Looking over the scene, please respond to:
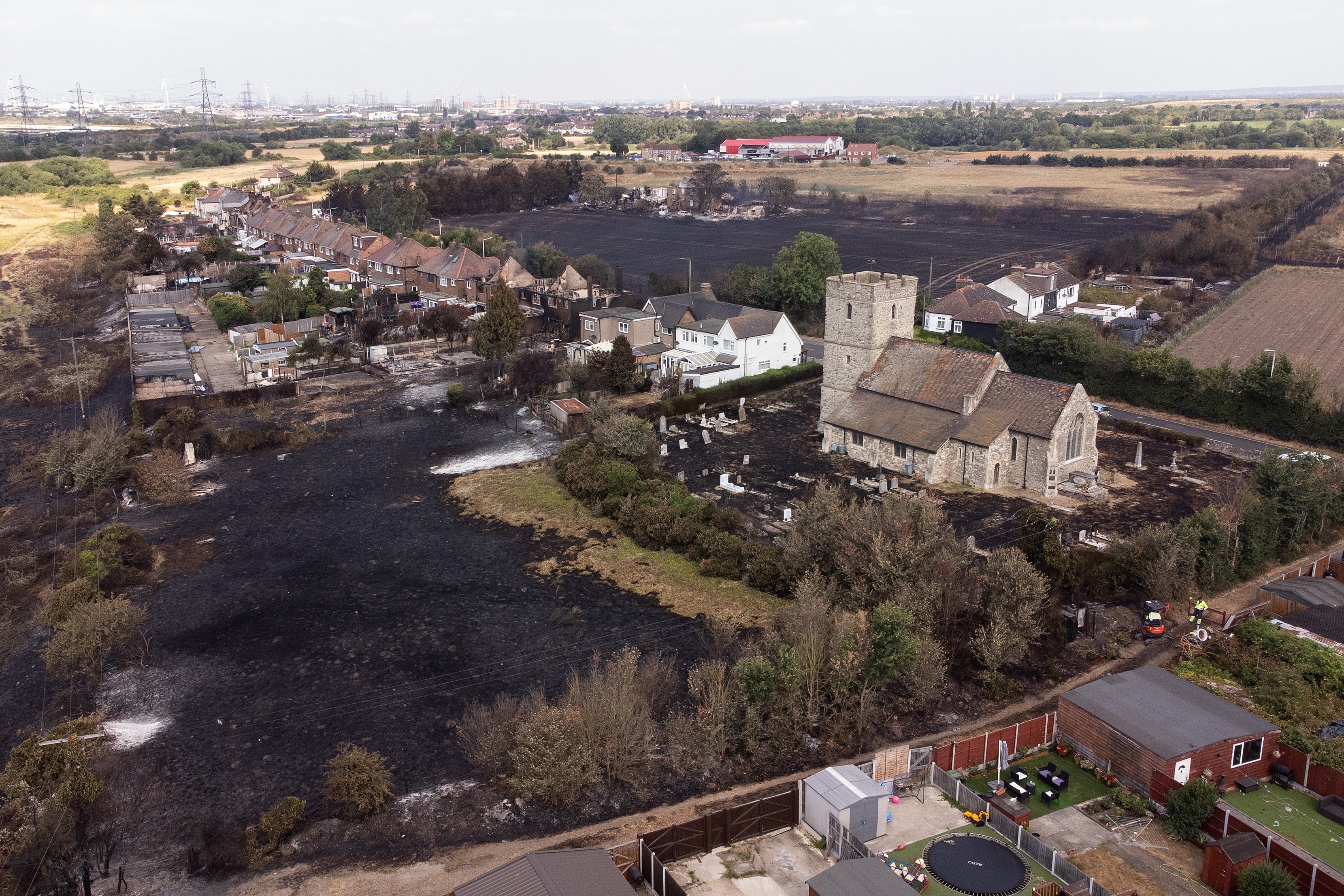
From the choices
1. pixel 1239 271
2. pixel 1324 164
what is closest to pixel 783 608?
pixel 1239 271

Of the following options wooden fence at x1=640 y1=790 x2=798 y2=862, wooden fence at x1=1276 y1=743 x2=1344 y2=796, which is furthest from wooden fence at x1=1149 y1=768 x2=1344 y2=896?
wooden fence at x1=640 y1=790 x2=798 y2=862

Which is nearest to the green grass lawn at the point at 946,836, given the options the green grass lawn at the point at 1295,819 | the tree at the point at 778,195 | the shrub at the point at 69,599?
the green grass lawn at the point at 1295,819

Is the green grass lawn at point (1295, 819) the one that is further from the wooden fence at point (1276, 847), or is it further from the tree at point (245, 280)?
the tree at point (245, 280)

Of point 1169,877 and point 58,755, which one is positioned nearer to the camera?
point 1169,877

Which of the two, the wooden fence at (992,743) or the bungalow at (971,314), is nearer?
the wooden fence at (992,743)

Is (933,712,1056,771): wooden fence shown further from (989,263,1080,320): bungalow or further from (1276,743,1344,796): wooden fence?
(989,263,1080,320): bungalow

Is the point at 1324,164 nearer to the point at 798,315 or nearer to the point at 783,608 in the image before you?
the point at 798,315

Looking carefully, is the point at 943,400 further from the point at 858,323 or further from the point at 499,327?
→ the point at 499,327
